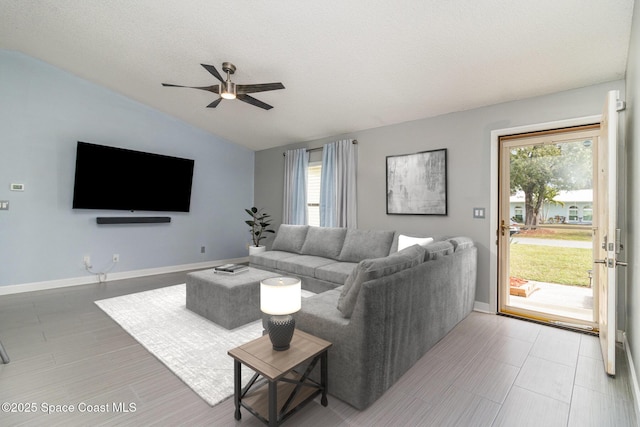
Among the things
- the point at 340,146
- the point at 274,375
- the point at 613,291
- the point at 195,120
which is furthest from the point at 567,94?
the point at 195,120

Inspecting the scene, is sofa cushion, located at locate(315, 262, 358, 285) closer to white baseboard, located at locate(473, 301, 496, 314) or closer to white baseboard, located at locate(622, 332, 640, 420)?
white baseboard, located at locate(473, 301, 496, 314)

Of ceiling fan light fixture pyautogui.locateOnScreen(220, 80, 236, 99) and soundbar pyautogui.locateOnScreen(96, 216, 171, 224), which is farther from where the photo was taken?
soundbar pyautogui.locateOnScreen(96, 216, 171, 224)

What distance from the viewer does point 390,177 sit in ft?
14.3

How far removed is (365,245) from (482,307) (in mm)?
1627

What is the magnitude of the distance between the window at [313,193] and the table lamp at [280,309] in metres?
3.86

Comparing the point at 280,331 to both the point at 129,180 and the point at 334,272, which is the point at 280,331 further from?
the point at 129,180

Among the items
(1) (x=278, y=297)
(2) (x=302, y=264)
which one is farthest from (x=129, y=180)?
(1) (x=278, y=297)

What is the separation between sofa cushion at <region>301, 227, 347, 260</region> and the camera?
14.7 ft

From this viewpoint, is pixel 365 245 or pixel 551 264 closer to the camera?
pixel 551 264

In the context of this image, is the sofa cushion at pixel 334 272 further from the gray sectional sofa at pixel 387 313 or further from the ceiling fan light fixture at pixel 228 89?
the ceiling fan light fixture at pixel 228 89

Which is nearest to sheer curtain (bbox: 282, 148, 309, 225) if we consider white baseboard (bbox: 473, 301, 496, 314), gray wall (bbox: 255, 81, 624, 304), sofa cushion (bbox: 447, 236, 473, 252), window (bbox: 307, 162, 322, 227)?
window (bbox: 307, 162, 322, 227)

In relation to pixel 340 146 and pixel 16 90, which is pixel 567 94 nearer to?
pixel 340 146

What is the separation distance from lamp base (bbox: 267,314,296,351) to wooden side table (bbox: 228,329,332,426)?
0.04 meters

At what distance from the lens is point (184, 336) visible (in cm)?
272
